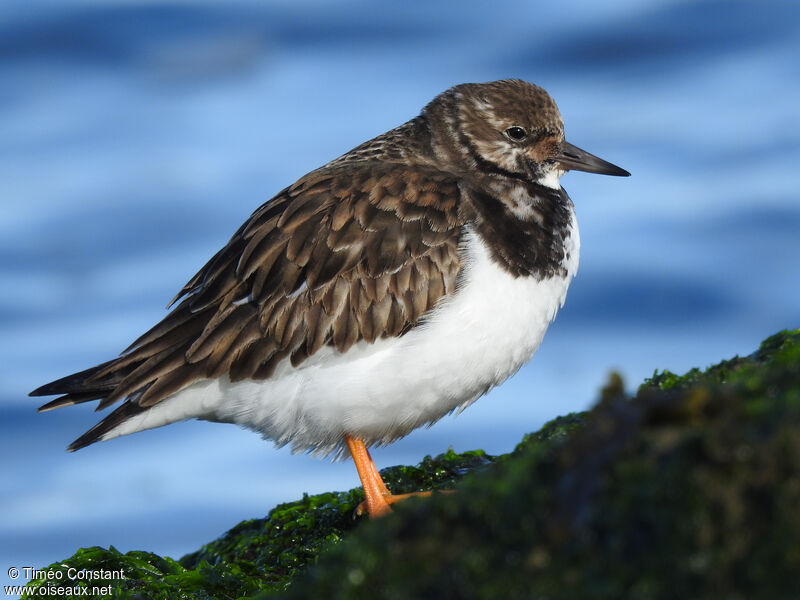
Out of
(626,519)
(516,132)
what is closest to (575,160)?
(516,132)

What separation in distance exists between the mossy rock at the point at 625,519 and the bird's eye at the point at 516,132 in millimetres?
3451

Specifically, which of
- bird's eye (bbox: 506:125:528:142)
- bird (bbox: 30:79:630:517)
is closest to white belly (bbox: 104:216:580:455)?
bird (bbox: 30:79:630:517)

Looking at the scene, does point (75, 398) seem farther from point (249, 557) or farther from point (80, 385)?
point (249, 557)

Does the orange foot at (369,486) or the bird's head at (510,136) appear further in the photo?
the bird's head at (510,136)

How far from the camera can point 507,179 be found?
543cm

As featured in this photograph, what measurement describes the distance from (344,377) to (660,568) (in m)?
3.10

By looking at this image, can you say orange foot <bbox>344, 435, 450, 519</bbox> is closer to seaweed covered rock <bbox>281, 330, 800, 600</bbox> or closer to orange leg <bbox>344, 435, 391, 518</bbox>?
orange leg <bbox>344, 435, 391, 518</bbox>

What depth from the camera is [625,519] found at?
6.11 feet

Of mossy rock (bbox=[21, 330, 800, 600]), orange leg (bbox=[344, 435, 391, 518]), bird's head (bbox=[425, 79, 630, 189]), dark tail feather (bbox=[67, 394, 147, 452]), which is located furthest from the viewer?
bird's head (bbox=[425, 79, 630, 189])

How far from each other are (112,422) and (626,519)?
3841 millimetres

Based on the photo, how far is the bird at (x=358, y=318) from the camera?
4.78 meters

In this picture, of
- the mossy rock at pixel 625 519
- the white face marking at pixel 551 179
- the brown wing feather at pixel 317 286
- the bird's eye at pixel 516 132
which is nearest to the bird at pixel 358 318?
the brown wing feather at pixel 317 286

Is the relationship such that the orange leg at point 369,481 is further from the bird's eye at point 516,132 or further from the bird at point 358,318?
the bird's eye at point 516,132

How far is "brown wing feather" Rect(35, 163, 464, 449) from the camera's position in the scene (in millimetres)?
4871
